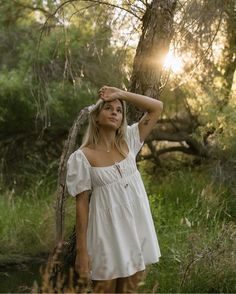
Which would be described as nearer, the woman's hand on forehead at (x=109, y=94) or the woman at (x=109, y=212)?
the woman at (x=109, y=212)

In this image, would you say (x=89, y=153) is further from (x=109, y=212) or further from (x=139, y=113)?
(x=139, y=113)

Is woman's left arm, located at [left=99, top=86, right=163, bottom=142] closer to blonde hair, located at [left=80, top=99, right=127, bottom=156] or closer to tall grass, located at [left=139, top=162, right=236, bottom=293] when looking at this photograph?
blonde hair, located at [left=80, top=99, right=127, bottom=156]

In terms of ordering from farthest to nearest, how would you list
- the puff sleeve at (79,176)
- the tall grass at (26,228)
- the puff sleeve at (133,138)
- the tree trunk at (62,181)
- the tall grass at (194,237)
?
the tall grass at (26,228) < the tall grass at (194,237) < the tree trunk at (62,181) < the puff sleeve at (133,138) < the puff sleeve at (79,176)

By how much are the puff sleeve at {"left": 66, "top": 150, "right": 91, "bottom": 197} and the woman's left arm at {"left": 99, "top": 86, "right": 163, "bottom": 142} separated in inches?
16.5

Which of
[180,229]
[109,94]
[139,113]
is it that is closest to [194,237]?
[139,113]

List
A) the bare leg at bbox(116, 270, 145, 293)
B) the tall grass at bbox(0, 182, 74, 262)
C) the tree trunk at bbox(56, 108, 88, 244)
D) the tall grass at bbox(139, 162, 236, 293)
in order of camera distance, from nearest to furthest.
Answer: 1. the bare leg at bbox(116, 270, 145, 293)
2. the tree trunk at bbox(56, 108, 88, 244)
3. the tall grass at bbox(139, 162, 236, 293)
4. the tall grass at bbox(0, 182, 74, 262)

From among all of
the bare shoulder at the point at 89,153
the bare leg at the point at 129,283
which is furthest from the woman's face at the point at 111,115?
the bare leg at the point at 129,283

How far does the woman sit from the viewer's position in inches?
142

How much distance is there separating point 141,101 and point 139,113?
999 millimetres

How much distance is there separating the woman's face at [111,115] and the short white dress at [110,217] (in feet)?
0.79

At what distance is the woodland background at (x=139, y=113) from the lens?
5016 millimetres

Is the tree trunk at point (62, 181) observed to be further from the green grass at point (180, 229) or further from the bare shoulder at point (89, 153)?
the bare shoulder at point (89, 153)

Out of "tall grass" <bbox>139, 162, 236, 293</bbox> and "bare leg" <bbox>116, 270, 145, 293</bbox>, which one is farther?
"tall grass" <bbox>139, 162, 236, 293</bbox>

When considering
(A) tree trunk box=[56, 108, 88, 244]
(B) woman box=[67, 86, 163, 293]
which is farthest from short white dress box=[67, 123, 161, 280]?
(A) tree trunk box=[56, 108, 88, 244]
